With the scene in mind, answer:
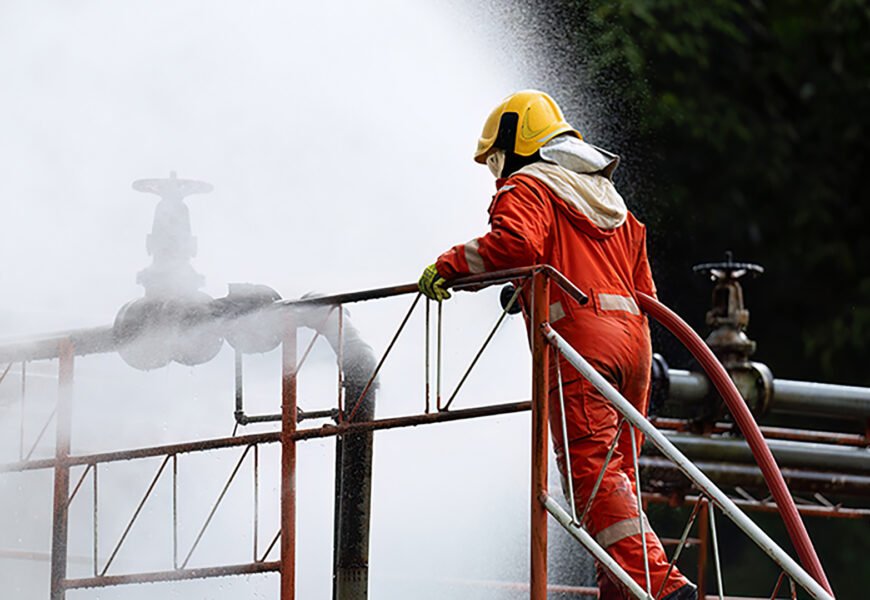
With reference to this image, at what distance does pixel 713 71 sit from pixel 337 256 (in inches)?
459

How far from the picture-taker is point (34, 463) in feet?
26.5

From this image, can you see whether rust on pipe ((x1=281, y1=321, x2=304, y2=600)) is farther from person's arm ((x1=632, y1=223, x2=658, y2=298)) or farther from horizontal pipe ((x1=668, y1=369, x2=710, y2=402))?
horizontal pipe ((x1=668, y1=369, x2=710, y2=402))

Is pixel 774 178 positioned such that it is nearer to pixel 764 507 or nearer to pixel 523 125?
pixel 764 507

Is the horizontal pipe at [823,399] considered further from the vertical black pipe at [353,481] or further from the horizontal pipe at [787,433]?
the vertical black pipe at [353,481]

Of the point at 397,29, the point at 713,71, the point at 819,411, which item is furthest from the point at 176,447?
the point at 713,71

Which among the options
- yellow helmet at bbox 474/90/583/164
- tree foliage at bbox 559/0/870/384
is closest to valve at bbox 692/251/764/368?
yellow helmet at bbox 474/90/583/164

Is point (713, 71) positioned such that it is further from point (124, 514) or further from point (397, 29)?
point (124, 514)

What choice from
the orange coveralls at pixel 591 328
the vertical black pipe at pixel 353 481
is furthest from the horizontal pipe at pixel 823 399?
the orange coveralls at pixel 591 328

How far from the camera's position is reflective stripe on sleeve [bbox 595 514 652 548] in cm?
583

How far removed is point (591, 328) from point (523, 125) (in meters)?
0.88

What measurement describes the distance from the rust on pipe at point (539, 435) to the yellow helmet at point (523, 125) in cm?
79

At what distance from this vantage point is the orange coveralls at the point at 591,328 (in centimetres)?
587

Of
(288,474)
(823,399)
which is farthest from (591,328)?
(823,399)

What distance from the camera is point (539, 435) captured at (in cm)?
575
